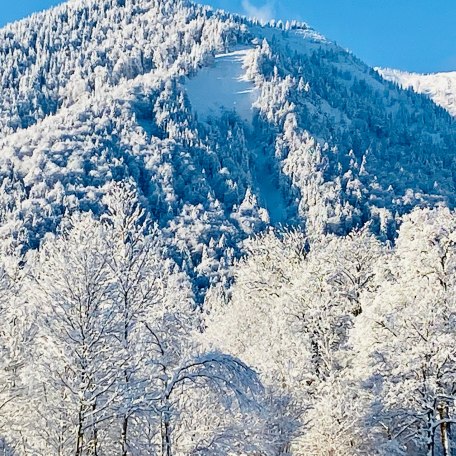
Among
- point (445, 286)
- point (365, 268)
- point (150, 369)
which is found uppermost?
point (365, 268)

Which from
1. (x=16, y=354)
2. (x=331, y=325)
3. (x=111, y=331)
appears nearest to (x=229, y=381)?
(x=111, y=331)

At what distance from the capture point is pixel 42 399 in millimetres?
18906

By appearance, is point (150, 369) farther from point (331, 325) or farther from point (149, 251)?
point (331, 325)

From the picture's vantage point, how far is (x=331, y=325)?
125ft

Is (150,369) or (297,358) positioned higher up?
(297,358)

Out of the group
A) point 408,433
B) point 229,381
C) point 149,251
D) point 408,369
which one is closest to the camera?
point 229,381

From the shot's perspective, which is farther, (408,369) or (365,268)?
(365,268)

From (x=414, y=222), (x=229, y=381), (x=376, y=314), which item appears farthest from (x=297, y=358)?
(x=229, y=381)

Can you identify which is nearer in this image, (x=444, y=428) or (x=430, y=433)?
(x=430, y=433)

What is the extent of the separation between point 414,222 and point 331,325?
359 inches

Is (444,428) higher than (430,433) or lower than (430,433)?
higher

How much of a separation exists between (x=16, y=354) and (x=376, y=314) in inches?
630

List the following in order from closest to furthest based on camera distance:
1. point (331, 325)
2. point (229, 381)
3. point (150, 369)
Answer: point (229, 381), point (150, 369), point (331, 325)

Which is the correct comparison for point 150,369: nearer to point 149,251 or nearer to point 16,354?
point 149,251
